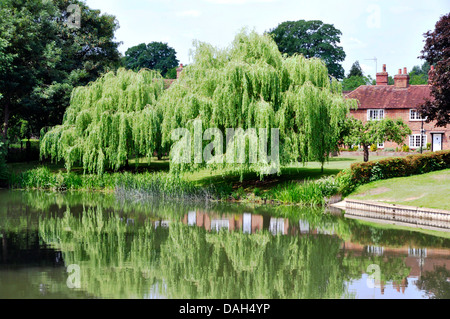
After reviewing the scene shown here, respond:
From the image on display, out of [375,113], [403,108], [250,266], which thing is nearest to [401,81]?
[403,108]

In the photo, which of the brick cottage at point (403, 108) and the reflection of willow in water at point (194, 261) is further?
the brick cottage at point (403, 108)

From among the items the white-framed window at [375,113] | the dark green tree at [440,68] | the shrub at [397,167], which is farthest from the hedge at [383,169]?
the white-framed window at [375,113]

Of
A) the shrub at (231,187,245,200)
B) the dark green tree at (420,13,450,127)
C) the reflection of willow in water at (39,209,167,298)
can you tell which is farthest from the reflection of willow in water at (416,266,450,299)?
the dark green tree at (420,13,450,127)

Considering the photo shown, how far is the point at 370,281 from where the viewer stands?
34.1ft

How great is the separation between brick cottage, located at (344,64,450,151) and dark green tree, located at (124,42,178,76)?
137 ft

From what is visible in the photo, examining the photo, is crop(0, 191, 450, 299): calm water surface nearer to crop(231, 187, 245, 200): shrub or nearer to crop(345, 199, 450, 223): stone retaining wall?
crop(345, 199, 450, 223): stone retaining wall

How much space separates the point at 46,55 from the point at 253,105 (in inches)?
679

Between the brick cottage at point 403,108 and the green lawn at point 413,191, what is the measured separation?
23.7 metres

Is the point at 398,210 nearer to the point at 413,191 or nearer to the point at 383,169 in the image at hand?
the point at 413,191

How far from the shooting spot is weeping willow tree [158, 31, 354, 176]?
70.4 feet

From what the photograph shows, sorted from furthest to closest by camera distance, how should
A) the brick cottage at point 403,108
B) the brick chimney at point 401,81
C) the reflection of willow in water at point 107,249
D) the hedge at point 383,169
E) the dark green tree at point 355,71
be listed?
the dark green tree at point 355,71
the brick chimney at point 401,81
the brick cottage at point 403,108
the hedge at point 383,169
the reflection of willow in water at point 107,249

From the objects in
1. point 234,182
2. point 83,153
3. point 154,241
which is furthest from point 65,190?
point 154,241

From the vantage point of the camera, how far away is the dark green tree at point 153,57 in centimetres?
8306

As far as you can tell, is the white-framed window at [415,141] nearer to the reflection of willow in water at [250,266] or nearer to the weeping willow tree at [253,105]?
the weeping willow tree at [253,105]
